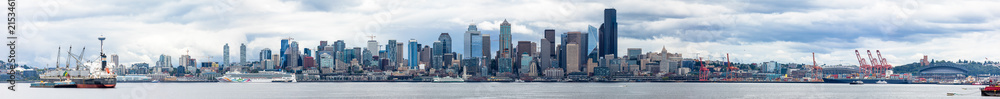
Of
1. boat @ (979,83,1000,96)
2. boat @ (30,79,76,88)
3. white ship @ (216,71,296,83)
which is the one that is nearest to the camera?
boat @ (979,83,1000,96)

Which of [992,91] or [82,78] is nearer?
[992,91]

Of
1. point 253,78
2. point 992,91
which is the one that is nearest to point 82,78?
point 992,91

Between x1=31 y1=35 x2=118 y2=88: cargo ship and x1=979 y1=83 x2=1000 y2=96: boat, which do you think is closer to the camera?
x1=979 y1=83 x2=1000 y2=96: boat

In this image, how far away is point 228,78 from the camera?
197 m

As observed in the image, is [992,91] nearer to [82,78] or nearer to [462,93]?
[462,93]

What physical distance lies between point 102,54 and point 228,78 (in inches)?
3609

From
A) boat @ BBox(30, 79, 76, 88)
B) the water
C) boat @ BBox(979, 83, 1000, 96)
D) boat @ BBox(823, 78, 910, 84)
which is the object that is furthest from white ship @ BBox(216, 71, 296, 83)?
boat @ BBox(979, 83, 1000, 96)

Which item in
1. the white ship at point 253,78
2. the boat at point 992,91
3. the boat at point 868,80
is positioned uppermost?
the white ship at point 253,78

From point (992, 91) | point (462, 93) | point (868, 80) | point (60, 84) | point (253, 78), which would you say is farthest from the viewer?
point (253, 78)

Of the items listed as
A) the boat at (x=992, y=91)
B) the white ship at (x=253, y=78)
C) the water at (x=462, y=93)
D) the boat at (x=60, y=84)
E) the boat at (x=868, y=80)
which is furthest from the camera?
the white ship at (x=253, y=78)

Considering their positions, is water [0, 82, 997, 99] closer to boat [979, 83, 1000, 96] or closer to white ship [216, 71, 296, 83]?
boat [979, 83, 1000, 96]

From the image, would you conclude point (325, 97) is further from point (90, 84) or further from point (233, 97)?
point (90, 84)

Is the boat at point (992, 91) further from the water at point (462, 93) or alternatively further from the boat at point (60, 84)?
the boat at point (60, 84)

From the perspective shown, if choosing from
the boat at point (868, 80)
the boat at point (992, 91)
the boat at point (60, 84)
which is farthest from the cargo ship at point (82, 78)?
the boat at point (868, 80)
